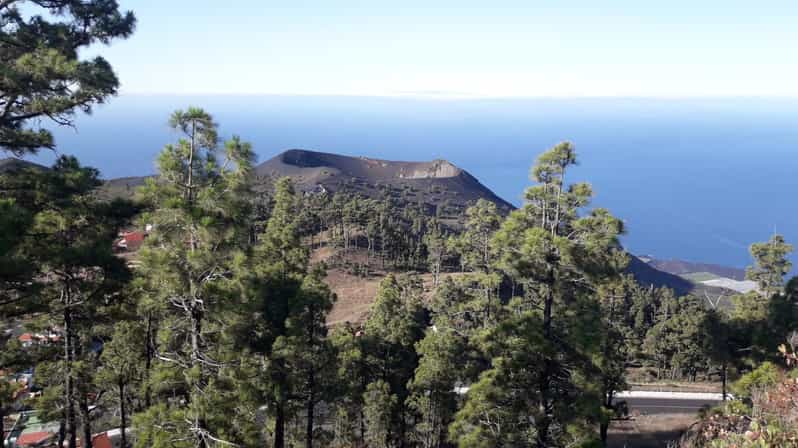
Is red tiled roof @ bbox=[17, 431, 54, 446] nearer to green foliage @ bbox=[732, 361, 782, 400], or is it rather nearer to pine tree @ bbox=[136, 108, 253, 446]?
pine tree @ bbox=[136, 108, 253, 446]

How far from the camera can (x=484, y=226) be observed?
57.8 feet

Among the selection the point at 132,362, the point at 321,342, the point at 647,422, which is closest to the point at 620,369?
the point at 647,422

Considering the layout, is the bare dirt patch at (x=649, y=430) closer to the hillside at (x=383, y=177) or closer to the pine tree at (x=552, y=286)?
the pine tree at (x=552, y=286)

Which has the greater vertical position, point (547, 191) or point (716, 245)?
point (547, 191)

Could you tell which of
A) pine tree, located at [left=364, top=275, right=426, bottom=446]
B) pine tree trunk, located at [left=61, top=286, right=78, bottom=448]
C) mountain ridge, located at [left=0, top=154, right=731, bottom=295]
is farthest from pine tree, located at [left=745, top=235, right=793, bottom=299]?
mountain ridge, located at [left=0, top=154, right=731, bottom=295]

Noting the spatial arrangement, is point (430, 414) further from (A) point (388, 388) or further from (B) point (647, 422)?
(B) point (647, 422)

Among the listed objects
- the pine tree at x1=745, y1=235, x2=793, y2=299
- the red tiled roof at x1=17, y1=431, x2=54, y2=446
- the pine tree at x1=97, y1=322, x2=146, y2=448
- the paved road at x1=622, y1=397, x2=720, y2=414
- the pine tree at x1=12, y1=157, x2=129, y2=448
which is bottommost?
the paved road at x1=622, y1=397, x2=720, y2=414

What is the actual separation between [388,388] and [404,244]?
37.4m

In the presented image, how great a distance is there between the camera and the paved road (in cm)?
2706

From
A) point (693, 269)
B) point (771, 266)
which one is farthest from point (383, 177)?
point (771, 266)

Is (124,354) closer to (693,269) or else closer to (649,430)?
(649,430)

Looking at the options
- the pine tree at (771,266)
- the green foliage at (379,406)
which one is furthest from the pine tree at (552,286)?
the pine tree at (771,266)

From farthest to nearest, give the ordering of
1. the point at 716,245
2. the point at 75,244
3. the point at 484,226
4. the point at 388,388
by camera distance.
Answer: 1. the point at 716,245
2. the point at 484,226
3. the point at 388,388
4. the point at 75,244

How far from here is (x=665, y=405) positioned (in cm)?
2817
